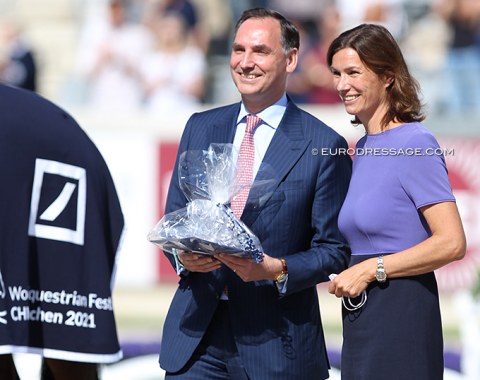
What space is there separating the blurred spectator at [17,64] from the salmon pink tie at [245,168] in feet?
25.9

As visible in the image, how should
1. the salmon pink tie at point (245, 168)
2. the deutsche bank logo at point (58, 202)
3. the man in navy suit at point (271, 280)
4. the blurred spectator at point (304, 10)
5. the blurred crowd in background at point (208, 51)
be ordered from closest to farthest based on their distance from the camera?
1. the deutsche bank logo at point (58, 202)
2. the salmon pink tie at point (245, 168)
3. the man in navy suit at point (271, 280)
4. the blurred crowd in background at point (208, 51)
5. the blurred spectator at point (304, 10)

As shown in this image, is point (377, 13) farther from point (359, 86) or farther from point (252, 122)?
point (359, 86)

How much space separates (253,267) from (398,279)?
1.50 ft

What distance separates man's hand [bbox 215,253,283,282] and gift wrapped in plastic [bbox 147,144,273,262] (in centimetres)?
3

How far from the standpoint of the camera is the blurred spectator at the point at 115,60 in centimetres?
1120

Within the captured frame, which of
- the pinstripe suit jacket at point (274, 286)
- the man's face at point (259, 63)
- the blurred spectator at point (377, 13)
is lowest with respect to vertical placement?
the pinstripe suit jacket at point (274, 286)

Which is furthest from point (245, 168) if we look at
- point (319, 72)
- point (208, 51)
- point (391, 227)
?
point (208, 51)

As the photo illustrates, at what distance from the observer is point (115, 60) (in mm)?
11344

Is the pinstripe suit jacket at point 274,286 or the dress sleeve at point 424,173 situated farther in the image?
the pinstripe suit jacket at point 274,286

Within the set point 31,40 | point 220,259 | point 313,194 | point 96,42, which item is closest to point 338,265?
point 313,194

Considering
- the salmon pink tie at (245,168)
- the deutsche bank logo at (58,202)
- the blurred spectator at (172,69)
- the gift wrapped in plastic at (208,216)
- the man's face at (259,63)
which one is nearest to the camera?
the deutsche bank logo at (58,202)

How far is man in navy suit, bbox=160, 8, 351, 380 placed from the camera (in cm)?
327

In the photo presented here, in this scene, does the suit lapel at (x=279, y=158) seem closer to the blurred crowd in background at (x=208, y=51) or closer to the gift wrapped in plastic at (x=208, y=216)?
the gift wrapped in plastic at (x=208, y=216)

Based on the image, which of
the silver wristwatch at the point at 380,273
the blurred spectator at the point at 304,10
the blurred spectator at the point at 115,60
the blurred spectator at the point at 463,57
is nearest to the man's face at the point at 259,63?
the silver wristwatch at the point at 380,273
